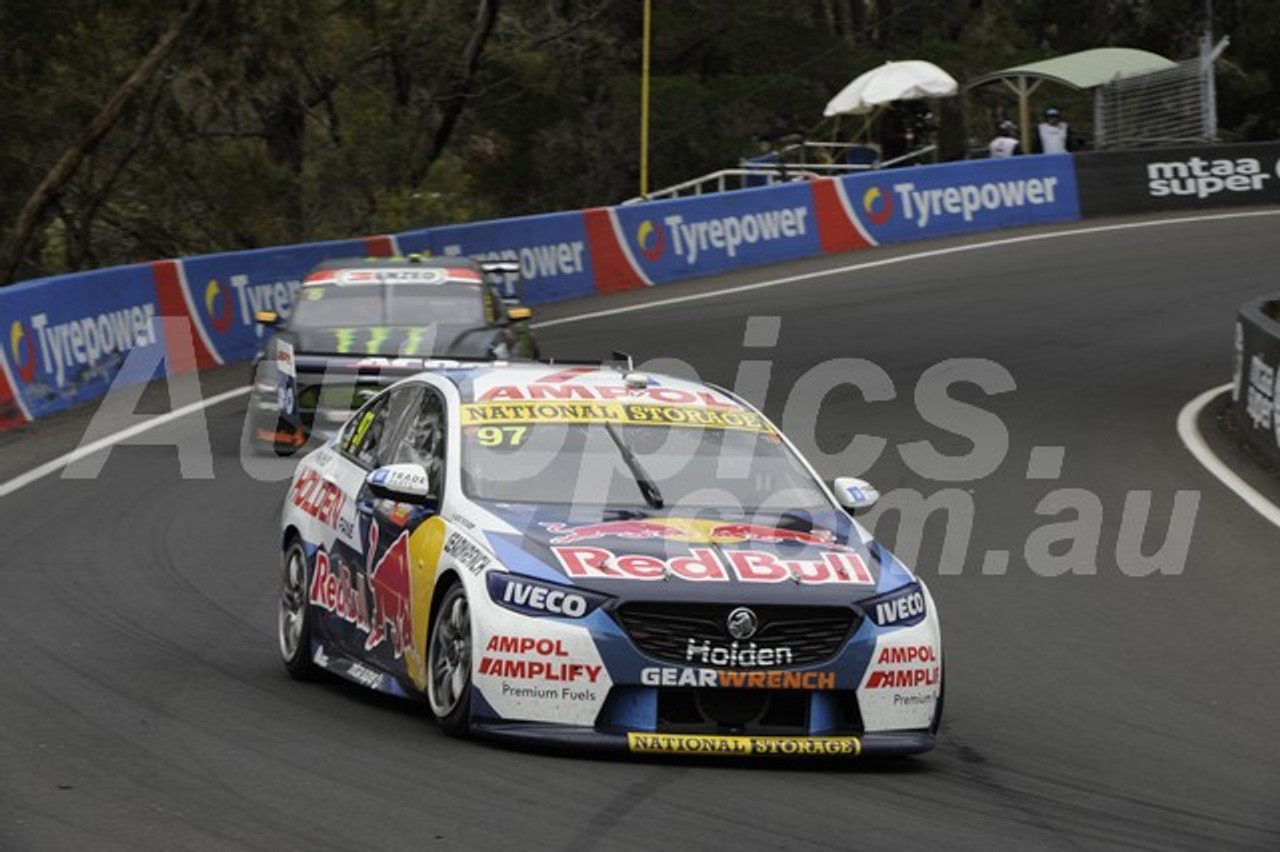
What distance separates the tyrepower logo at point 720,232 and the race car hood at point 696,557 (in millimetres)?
25674

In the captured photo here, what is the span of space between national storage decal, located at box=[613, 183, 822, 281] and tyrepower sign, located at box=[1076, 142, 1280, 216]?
5813mm

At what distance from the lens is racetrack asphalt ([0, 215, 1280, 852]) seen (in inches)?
303

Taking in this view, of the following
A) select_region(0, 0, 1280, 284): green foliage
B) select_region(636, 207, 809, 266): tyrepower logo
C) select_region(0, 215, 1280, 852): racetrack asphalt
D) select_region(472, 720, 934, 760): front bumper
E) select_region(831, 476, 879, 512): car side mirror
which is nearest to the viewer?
select_region(0, 215, 1280, 852): racetrack asphalt

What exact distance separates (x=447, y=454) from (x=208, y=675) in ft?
5.29

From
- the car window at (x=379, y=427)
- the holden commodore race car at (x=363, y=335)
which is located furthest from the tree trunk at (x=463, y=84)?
the car window at (x=379, y=427)

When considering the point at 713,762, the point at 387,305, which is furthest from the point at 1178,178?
the point at 713,762

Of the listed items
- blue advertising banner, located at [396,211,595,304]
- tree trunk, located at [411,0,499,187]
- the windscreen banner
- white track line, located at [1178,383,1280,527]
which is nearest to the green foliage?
tree trunk, located at [411,0,499,187]

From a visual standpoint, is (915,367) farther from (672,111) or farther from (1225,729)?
(672,111)

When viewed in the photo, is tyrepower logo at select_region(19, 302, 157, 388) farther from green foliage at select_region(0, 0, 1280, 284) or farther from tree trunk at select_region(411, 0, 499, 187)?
tree trunk at select_region(411, 0, 499, 187)

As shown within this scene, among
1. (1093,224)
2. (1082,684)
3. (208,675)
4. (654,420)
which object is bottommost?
(1093,224)

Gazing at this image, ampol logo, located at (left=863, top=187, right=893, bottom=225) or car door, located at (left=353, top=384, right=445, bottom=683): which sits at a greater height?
car door, located at (left=353, top=384, right=445, bottom=683)

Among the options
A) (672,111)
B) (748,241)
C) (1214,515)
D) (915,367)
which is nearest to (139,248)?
(748,241)

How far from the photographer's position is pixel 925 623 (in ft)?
29.6

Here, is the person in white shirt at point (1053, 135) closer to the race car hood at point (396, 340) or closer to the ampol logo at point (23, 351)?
the ampol logo at point (23, 351)
